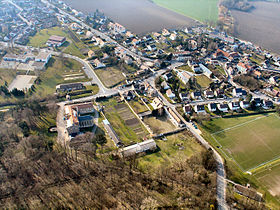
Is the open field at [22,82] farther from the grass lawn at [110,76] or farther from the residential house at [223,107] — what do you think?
the residential house at [223,107]

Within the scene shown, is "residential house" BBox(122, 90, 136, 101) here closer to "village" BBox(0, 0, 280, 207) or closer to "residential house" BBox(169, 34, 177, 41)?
"village" BBox(0, 0, 280, 207)

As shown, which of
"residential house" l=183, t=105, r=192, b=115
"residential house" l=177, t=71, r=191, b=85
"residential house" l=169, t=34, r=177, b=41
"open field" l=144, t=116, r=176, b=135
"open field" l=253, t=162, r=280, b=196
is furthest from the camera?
"residential house" l=169, t=34, r=177, b=41

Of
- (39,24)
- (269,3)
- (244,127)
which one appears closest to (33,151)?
(244,127)

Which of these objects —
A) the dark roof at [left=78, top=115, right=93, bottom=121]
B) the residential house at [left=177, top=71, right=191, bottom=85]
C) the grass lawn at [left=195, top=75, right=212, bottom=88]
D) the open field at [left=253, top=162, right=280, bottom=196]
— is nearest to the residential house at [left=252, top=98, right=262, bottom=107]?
the grass lawn at [left=195, top=75, right=212, bottom=88]

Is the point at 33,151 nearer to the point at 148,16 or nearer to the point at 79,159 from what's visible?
the point at 79,159

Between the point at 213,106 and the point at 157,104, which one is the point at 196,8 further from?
the point at 157,104

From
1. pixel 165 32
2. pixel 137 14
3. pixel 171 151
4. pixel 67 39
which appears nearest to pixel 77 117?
pixel 171 151
